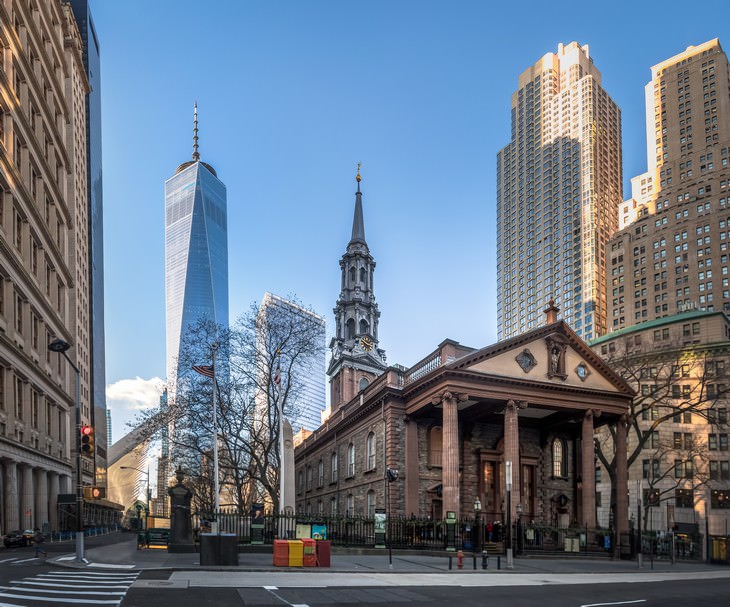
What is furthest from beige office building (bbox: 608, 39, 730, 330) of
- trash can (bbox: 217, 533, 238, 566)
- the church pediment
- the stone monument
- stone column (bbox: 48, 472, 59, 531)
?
trash can (bbox: 217, 533, 238, 566)

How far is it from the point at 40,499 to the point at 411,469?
24.6m

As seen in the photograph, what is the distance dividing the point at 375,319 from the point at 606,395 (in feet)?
129

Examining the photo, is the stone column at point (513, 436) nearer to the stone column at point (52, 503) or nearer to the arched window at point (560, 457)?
the arched window at point (560, 457)

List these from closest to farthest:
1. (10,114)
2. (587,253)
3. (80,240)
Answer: (10,114), (80,240), (587,253)

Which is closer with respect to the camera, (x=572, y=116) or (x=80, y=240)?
(x=80, y=240)

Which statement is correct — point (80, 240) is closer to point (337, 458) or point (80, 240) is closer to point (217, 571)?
point (337, 458)

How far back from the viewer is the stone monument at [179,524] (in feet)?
97.1

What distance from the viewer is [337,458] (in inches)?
2251

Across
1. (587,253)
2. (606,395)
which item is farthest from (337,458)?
(587,253)

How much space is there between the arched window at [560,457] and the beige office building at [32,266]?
34.5m

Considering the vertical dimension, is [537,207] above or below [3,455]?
above

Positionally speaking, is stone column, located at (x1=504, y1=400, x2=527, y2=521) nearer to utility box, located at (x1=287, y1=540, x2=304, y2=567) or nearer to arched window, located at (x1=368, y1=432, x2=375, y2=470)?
arched window, located at (x1=368, y1=432, x2=375, y2=470)

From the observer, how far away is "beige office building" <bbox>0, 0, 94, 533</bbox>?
4119 centimetres

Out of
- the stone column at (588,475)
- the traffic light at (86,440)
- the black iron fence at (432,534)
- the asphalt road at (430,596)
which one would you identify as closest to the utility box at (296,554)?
the asphalt road at (430,596)
